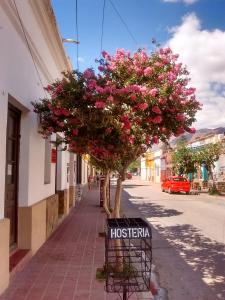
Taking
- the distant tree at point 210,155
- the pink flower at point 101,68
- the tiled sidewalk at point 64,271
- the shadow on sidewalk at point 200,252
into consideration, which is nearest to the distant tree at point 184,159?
the distant tree at point 210,155

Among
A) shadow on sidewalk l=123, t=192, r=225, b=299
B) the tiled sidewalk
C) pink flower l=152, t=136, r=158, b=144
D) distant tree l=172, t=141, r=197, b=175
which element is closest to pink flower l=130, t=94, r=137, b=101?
pink flower l=152, t=136, r=158, b=144

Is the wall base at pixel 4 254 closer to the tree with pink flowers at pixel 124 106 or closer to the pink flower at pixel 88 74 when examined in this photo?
the tree with pink flowers at pixel 124 106

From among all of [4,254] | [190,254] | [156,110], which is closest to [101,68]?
[156,110]

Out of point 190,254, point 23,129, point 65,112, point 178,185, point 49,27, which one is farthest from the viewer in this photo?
point 178,185

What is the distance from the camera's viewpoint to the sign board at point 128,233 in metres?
4.73

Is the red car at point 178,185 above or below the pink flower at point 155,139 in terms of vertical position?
below

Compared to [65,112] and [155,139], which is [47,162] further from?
[155,139]

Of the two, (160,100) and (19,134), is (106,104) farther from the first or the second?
(19,134)

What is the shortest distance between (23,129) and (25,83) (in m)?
0.93

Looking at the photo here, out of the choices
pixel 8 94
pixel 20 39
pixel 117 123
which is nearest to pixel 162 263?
pixel 117 123

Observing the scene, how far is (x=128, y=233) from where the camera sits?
4.74m

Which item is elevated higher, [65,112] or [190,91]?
[190,91]

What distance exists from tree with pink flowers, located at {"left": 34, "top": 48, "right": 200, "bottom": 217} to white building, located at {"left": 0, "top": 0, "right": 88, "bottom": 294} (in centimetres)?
89

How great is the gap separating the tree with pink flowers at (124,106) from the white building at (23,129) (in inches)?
35.2
